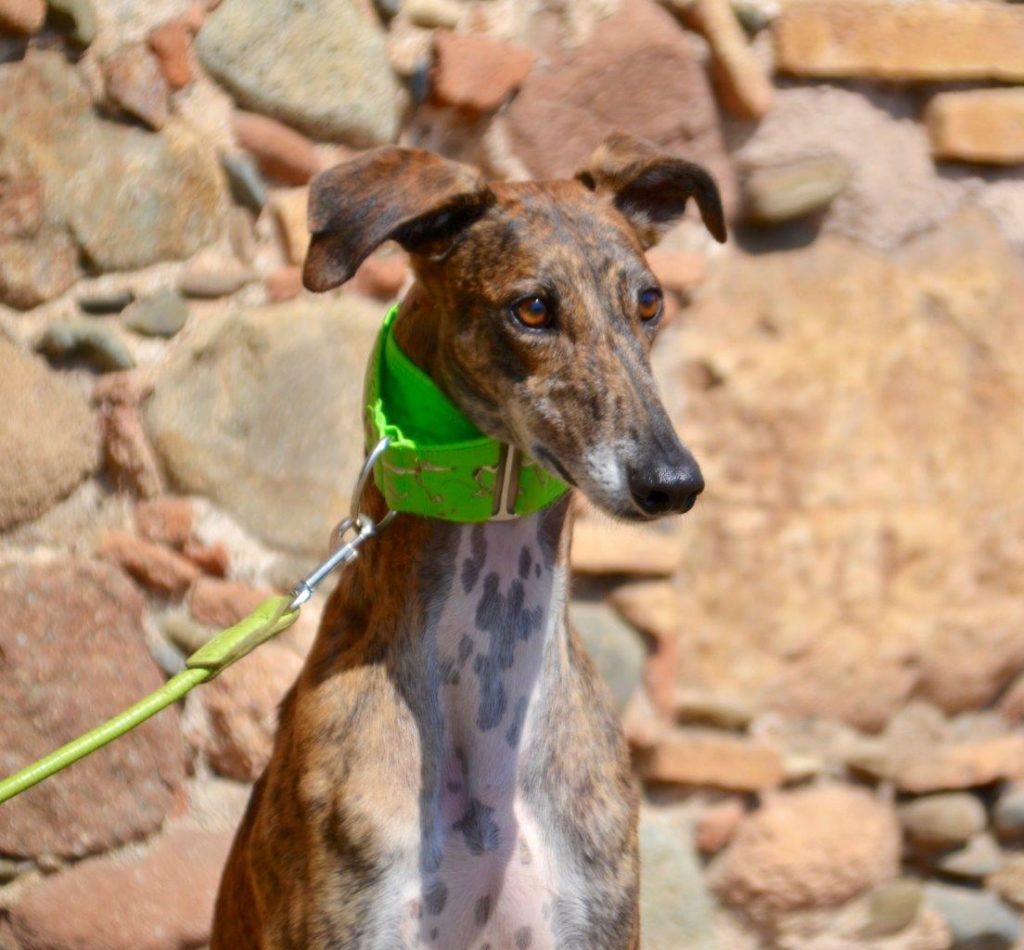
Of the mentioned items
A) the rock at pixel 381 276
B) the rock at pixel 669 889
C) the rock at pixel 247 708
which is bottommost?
the rock at pixel 669 889

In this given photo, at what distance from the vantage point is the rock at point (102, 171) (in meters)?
3.38

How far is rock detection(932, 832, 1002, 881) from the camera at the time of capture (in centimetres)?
432

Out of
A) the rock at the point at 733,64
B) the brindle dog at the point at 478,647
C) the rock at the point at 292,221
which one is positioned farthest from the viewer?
the rock at the point at 733,64

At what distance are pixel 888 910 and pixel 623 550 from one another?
4.19ft

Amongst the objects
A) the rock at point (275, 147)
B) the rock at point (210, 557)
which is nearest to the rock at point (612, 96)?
the rock at point (275, 147)

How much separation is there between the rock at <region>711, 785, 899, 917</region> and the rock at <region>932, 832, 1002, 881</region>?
18 cm

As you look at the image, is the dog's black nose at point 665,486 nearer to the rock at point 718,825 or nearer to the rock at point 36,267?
the rock at point 36,267

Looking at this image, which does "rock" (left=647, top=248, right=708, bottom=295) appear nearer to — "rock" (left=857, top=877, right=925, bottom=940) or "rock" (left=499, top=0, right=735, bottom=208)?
"rock" (left=499, top=0, right=735, bottom=208)

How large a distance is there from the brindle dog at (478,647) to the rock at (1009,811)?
6.78ft

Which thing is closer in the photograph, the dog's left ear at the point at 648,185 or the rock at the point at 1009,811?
the dog's left ear at the point at 648,185

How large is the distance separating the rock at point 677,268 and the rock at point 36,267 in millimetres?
1449

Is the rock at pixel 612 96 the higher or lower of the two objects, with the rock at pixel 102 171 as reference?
lower

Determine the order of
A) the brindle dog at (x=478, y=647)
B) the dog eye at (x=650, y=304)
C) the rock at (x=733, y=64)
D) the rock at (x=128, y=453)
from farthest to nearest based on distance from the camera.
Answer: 1. the rock at (x=733, y=64)
2. the rock at (x=128, y=453)
3. the dog eye at (x=650, y=304)
4. the brindle dog at (x=478, y=647)

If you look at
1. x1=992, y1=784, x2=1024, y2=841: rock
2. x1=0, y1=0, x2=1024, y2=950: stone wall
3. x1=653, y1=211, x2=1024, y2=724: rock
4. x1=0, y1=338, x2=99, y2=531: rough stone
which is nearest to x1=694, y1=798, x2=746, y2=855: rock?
x1=0, y1=0, x2=1024, y2=950: stone wall
